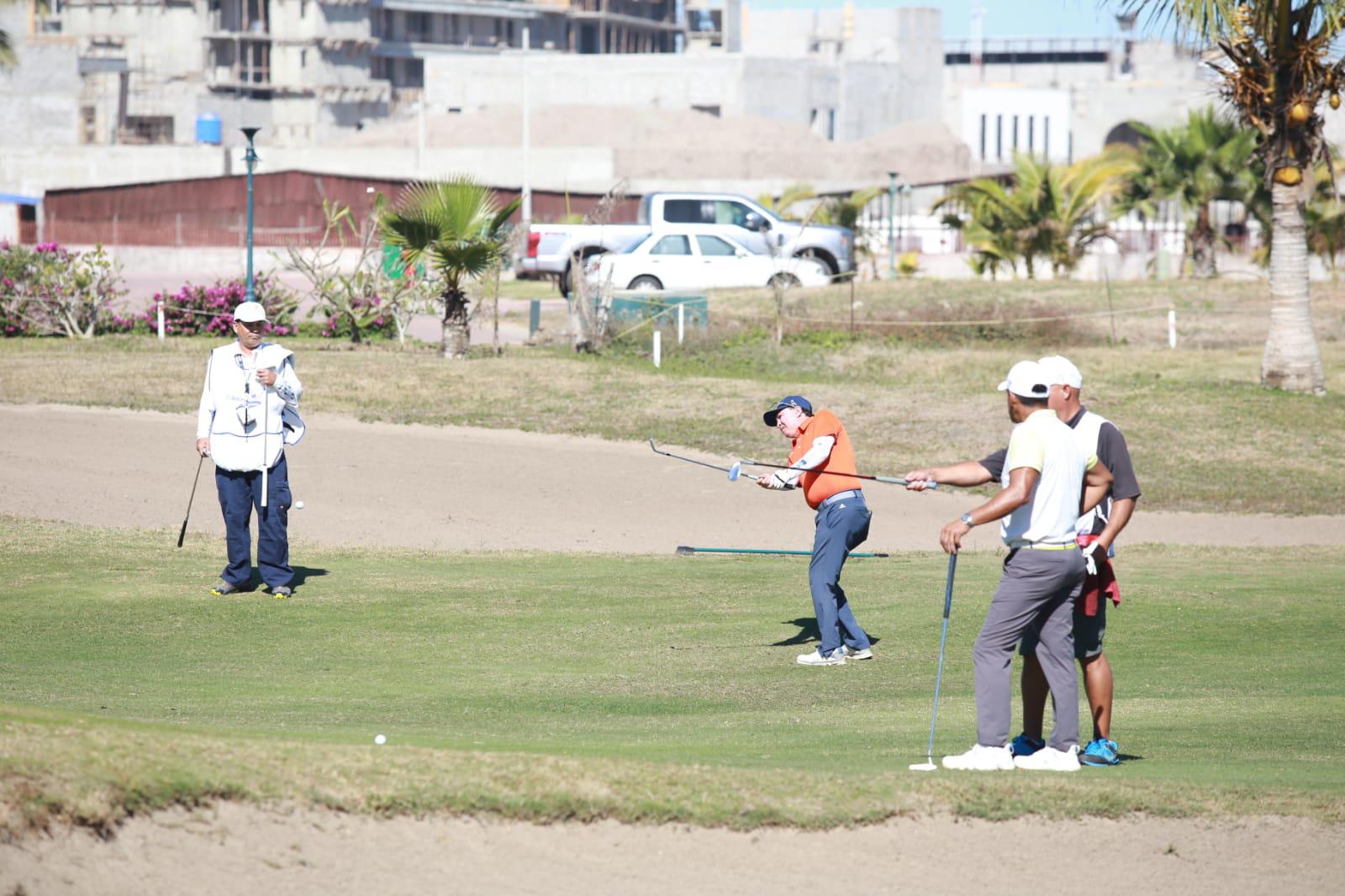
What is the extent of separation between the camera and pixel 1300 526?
1744 cm

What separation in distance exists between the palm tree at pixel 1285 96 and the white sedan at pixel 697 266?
11681 mm

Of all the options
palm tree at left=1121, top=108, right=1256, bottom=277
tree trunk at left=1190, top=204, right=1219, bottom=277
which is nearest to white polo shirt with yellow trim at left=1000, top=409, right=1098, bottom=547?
palm tree at left=1121, top=108, right=1256, bottom=277

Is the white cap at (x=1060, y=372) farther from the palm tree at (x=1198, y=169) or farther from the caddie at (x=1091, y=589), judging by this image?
the palm tree at (x=1198, y=169)

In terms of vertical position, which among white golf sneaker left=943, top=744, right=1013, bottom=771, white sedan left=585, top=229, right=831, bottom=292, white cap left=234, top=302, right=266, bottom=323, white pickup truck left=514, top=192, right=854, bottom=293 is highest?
white pickup truck left=514, top=192, right=854, bottom=293

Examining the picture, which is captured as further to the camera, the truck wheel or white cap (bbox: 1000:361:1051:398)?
the truck wheel

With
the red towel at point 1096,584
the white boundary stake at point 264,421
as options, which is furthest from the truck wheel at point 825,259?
the red towel at point 1096,584

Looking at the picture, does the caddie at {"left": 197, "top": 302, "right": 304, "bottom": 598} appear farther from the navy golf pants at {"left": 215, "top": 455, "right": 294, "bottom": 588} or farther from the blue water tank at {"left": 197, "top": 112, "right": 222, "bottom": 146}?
the blue water tank at {"left": 197, "top": 112, "right": 222, "bottom": 146}

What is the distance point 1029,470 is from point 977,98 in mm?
96174

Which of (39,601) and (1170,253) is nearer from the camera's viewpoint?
(39,601)

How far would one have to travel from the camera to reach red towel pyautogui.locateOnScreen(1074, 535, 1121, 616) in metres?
7.35

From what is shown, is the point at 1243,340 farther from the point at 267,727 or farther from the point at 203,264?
the point at 203,264

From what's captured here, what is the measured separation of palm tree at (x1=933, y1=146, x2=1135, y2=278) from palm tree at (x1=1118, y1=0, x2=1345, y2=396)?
51.2 feet

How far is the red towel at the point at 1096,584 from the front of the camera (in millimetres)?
7352

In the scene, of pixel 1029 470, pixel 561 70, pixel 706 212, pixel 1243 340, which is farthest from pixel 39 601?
pixel 561 70
